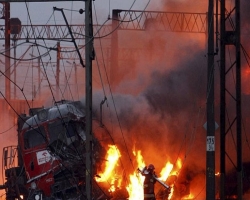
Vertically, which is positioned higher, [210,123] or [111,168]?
[210,123]

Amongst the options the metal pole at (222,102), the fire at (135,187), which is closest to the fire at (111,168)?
the fire at (135,187)

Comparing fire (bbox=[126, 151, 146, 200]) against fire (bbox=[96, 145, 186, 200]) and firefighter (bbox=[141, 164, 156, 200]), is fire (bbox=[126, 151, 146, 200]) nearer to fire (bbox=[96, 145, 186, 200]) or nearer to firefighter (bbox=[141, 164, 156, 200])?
fire (bbox=[96, 145, 186, 200])

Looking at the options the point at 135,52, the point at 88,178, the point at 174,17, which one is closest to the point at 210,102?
the point at 88,178

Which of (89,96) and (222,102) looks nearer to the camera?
(89,96)

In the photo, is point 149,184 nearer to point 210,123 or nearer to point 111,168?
point 210,123

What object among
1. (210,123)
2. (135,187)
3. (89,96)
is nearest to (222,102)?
(210,123)

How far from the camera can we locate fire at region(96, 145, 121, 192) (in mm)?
22188

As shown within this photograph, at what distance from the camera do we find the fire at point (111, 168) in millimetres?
22188

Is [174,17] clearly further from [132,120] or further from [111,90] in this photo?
[132,120]

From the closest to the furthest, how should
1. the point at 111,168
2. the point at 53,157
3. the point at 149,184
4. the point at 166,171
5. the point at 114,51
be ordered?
1. the point at 149,184
2. the point at 53,157
3. the point at 111,168
4. the point at 166,171
5. the point at 114,51

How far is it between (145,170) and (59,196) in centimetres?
388

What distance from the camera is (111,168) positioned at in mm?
22578

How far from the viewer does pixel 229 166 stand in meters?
25.6

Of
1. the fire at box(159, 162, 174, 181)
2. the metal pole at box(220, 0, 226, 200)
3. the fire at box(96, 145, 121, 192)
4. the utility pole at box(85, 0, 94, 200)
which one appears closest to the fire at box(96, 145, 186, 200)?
the fire at box(96, 145, 121, 192)
